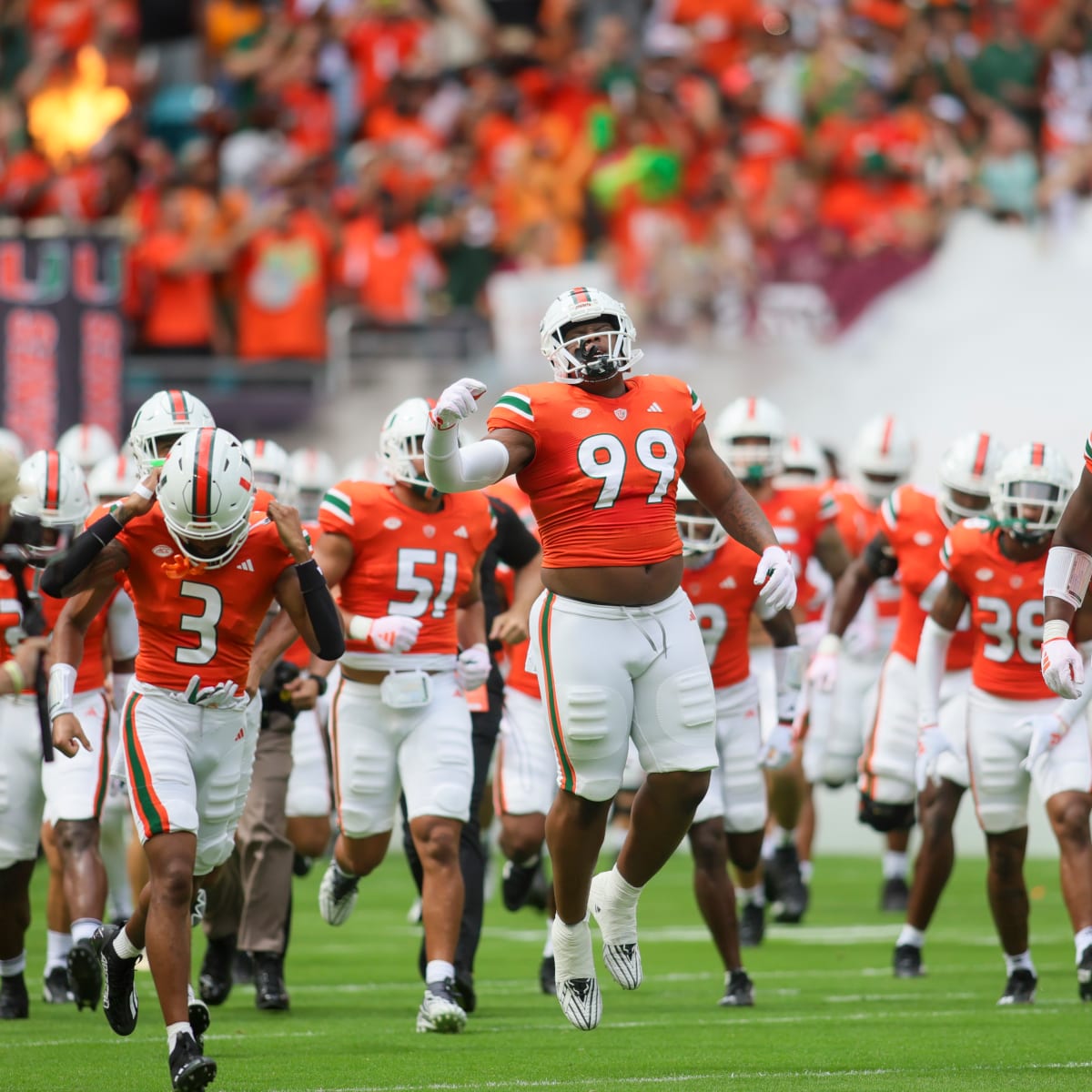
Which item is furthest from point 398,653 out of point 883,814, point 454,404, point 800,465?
point 800,465

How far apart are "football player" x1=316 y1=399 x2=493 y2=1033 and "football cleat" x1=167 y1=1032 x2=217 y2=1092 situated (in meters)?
2.00

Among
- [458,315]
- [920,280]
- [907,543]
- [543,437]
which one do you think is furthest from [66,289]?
[543,437]

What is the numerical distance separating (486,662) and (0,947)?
208cm

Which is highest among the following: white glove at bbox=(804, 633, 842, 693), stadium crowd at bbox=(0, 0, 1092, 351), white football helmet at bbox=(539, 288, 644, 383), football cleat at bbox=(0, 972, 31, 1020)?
stadium crowd at bbox=(0, 0, 1092, 351)

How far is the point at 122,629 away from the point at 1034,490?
3569mm

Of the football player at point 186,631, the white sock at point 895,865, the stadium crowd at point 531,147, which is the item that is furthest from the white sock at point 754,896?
the stadium crowd at point 531,147

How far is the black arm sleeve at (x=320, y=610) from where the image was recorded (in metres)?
7.00

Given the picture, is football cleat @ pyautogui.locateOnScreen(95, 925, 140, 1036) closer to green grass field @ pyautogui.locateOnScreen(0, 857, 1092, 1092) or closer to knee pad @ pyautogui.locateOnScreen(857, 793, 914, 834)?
green grass field @ pyautogui.locateOnScreen(0, 857, 1092, 1092)

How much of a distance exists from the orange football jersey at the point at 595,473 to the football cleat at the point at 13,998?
2.91 m

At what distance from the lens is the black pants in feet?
28.5

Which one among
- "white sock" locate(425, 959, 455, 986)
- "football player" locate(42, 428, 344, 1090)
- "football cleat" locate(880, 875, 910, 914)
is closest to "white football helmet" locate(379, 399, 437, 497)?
"football player" locate(42, 428, 344, 1090)

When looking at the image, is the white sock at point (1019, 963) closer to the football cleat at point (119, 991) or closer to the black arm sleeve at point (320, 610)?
the black arm sleeve at point (320, 610)

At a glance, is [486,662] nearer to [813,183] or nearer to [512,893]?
[512,893]

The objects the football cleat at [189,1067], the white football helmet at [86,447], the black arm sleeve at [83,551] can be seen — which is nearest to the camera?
the football cleat at [189,1067]
